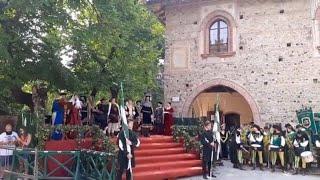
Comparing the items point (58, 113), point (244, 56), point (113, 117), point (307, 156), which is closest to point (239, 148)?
point (307, 156)

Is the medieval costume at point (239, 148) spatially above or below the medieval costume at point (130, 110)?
below

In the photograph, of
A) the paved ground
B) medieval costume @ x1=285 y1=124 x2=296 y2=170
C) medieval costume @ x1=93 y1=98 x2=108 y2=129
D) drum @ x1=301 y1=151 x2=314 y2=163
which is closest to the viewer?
the paved ground

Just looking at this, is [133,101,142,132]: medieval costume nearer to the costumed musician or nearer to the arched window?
the arched window

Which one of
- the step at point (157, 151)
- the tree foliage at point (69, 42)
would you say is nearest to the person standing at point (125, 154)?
the step at point (157, 151)

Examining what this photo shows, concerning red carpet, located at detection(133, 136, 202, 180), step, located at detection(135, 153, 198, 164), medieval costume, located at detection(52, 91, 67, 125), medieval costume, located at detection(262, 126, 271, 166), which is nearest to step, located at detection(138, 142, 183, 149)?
red carpet, located at detection(133, 136, 202, 180)

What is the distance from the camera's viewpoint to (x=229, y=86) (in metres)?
18.6

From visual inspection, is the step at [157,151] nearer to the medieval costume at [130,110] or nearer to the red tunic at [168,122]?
the medieval costume at [130,110]

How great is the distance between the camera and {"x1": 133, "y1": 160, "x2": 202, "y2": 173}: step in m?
11.7

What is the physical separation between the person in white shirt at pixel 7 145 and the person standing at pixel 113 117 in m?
3.15

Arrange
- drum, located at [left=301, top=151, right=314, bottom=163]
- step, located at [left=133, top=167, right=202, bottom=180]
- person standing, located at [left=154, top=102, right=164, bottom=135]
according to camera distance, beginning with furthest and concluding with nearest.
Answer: person standing, located at [left=154, top=102, right=164, bottom=135] → drum, located at [left=301, top=151, right=314, bottom=163] → step, located at [left=133, top=167, right=202, bottom=180]

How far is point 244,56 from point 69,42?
788 centimetres

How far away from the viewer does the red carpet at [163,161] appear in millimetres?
11680

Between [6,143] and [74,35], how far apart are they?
13.0 feet

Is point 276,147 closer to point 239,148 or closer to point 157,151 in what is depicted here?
point 239,148
